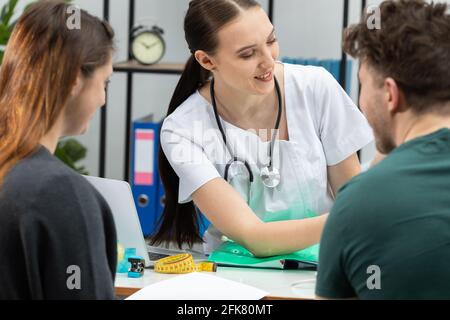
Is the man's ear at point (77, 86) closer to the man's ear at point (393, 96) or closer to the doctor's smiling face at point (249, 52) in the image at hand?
the man's ear at point (393, 96)

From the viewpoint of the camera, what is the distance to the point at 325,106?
2.47 m

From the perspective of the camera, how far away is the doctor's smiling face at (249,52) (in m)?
2.39

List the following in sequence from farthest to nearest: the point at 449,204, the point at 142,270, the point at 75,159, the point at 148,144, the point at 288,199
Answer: the point at 75,159 → the point at 148,144 → the point at 288,199 → the point at 142,270 → the point at 449,204

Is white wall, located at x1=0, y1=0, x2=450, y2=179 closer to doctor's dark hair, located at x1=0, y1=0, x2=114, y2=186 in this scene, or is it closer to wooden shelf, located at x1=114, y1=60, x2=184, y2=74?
wooden shelf, located at x1=114, y1=60, x2=184, y2=74

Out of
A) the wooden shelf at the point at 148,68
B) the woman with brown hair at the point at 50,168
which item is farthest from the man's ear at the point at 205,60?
the wooden shelf at the point at 148,68

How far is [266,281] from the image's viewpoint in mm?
2064

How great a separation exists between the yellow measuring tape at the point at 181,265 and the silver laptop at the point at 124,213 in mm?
51

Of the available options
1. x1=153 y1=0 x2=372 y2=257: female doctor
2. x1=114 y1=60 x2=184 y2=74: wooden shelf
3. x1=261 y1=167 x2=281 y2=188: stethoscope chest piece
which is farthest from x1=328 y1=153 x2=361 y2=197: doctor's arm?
x1=114 y1=60 x2=184 y2=74: wooden shelf

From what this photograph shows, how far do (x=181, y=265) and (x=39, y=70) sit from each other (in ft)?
2.84

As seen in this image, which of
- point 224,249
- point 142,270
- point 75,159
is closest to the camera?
point 142,270

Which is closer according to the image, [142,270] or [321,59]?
[142,270]

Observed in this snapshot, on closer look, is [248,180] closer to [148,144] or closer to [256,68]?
[256,68]
